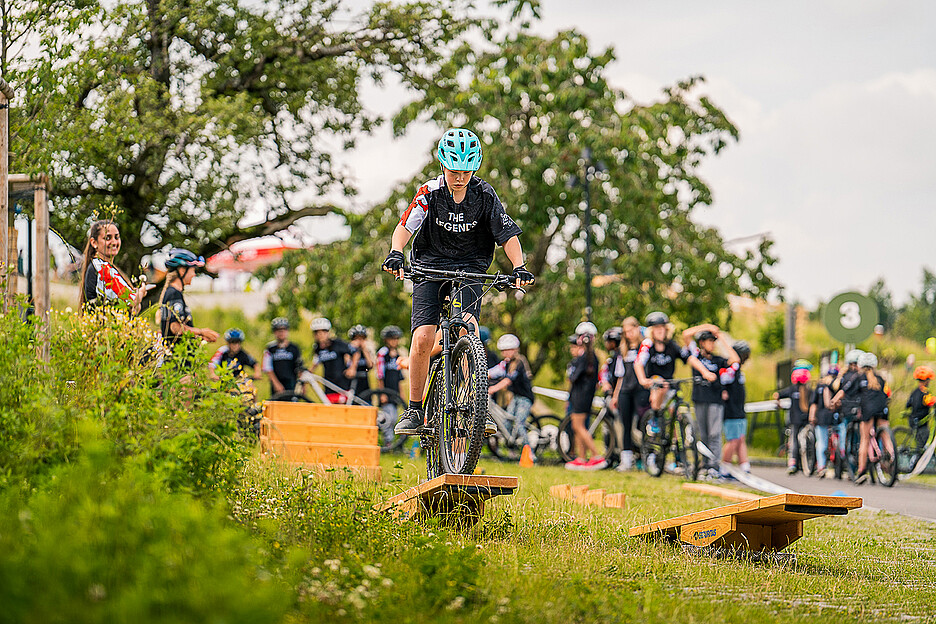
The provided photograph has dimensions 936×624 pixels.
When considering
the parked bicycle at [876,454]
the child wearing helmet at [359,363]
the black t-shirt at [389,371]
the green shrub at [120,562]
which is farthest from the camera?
the black t-shirt at [389,371]

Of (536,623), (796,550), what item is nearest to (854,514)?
(796,550)

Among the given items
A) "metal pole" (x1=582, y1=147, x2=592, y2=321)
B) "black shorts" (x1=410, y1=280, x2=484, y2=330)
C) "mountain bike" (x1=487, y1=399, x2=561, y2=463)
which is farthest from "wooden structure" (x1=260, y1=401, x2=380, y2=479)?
"metal pole" (x1=582, y1=147, x2=592, y2=321)

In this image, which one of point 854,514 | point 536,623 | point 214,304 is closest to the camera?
point 536,623

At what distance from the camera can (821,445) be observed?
1680 cm

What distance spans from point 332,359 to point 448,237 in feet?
32.4

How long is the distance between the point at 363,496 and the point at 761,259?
1841cm

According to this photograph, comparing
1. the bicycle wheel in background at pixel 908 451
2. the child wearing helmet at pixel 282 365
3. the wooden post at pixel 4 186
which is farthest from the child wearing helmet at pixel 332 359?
the wooden post at pixel 4 186

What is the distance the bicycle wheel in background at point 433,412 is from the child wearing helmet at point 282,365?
8.97 m

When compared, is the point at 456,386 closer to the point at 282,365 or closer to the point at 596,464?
the point at 596,464

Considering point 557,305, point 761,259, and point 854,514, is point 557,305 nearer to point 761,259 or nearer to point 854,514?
point 761,259

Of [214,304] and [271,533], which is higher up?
[214,304]

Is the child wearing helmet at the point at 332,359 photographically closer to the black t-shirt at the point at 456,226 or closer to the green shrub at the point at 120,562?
the black t-shirt at the point at 456,226

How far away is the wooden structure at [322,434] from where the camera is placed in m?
9.07

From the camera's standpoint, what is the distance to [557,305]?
21.7 m
